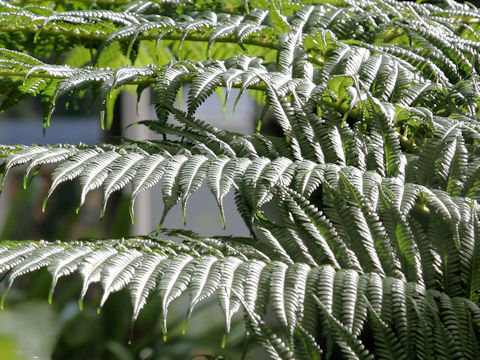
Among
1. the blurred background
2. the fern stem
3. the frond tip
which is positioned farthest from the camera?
the blurred background

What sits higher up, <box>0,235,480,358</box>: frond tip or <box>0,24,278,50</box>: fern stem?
<box>0,24,278,50</box>: fern stem

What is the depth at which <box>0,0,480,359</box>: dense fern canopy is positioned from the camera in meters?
0.69

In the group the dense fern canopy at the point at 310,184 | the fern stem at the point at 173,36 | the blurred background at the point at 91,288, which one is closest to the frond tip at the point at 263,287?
the dense fern canopy at the point at 310,184

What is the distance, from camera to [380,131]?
2.88ft

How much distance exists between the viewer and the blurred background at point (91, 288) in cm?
212

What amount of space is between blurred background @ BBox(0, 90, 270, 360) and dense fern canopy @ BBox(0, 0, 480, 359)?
32 centimetres

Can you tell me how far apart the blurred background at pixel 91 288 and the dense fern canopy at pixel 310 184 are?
32 cm

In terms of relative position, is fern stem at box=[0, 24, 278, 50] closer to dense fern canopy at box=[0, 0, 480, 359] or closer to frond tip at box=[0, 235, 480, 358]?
dense fern canopy at box=[0, 0, 480, 359]

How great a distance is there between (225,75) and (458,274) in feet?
1.35

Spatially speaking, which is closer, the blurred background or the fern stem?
the fern stem

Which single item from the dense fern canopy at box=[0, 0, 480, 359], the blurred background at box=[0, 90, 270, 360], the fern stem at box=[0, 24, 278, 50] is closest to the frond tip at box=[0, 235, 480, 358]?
the dense fern canopy at box=[0, 0, 480, 359]

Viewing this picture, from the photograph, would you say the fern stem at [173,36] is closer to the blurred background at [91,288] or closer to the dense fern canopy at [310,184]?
the dense fern canopy at [310,184]

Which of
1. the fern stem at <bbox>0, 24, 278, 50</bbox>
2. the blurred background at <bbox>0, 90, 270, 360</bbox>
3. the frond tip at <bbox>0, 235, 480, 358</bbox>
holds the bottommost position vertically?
the blurred background at <bbox>0, 90, 270, 360</bbox>

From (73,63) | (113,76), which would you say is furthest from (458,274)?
(73,63)
